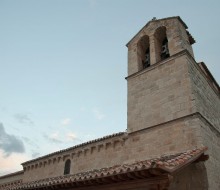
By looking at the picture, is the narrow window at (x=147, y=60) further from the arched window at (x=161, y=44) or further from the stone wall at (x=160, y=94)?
the stone wall at (x=160, y=94)

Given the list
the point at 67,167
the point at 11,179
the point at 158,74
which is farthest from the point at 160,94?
the point at 11,179

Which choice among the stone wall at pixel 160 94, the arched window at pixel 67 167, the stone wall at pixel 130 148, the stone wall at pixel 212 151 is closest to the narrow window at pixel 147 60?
the stone wall at pixel 160 94

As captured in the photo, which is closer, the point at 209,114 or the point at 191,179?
the point at 191,179

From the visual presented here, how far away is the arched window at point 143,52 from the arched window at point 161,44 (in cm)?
67

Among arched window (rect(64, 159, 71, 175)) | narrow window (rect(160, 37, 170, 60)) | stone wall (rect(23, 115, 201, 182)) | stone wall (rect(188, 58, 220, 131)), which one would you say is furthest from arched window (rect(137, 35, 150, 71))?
arched window (rect(64, 159, 71, 175))

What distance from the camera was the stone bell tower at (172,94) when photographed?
8.11 m

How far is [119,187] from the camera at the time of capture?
245 inches

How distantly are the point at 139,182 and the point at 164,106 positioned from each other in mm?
4081

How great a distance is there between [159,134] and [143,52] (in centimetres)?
517

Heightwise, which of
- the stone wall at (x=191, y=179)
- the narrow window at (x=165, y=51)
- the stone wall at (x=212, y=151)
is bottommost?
the stone wall at (x=191, y=179)

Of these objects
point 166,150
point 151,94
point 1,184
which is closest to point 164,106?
point 151,94

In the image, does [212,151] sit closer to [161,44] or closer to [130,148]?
[130,148]

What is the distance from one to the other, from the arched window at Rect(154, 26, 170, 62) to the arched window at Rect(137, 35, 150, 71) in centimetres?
67

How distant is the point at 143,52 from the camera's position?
12.4 m
